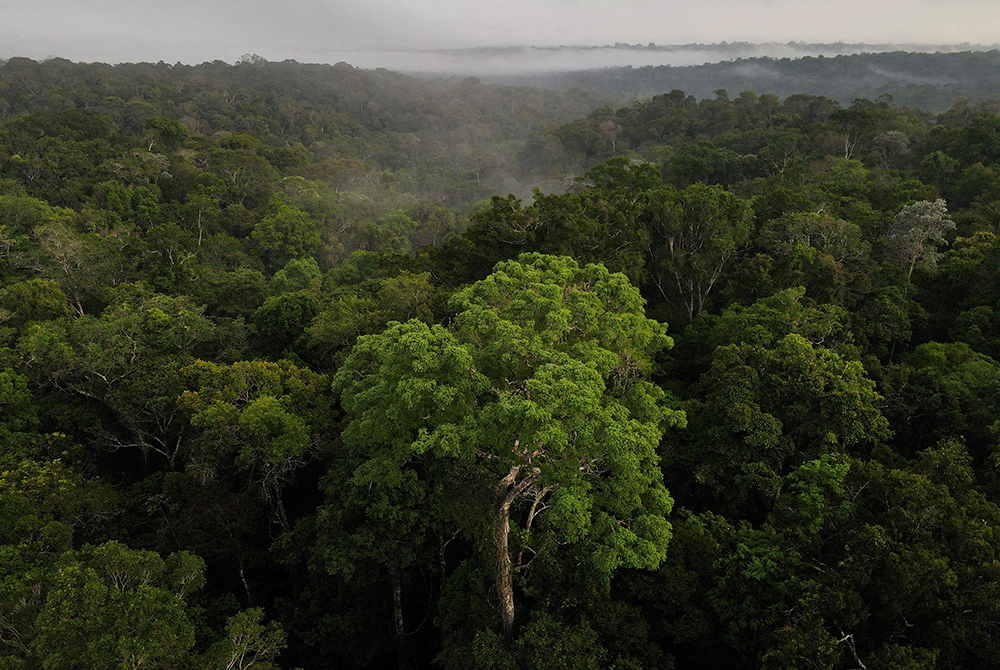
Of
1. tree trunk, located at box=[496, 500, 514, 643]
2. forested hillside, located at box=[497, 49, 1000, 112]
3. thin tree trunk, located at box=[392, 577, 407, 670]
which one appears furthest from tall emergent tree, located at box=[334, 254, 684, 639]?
forested hillside, located at box=[497, 49, 1000, 112]

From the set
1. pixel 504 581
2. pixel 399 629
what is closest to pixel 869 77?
pixel 504 581

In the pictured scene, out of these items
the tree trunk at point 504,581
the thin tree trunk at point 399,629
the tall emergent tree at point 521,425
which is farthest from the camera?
the thin tree trunk at point 399,629

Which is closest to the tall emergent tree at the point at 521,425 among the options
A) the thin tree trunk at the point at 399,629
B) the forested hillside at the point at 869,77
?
the thin tree trunk at the point at 399,629

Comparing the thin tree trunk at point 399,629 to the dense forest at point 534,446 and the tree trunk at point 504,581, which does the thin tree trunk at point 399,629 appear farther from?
the tree trunk at point 504,581

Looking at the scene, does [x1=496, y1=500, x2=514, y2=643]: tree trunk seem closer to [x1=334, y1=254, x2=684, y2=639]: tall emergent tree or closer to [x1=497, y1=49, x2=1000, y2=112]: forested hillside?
[x1=334, y1=254, x2=684, y2=639]: tall emergent tree

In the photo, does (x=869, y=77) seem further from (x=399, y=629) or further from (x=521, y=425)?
(x=399, y=629)

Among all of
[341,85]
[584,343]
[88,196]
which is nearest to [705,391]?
[584,343]
